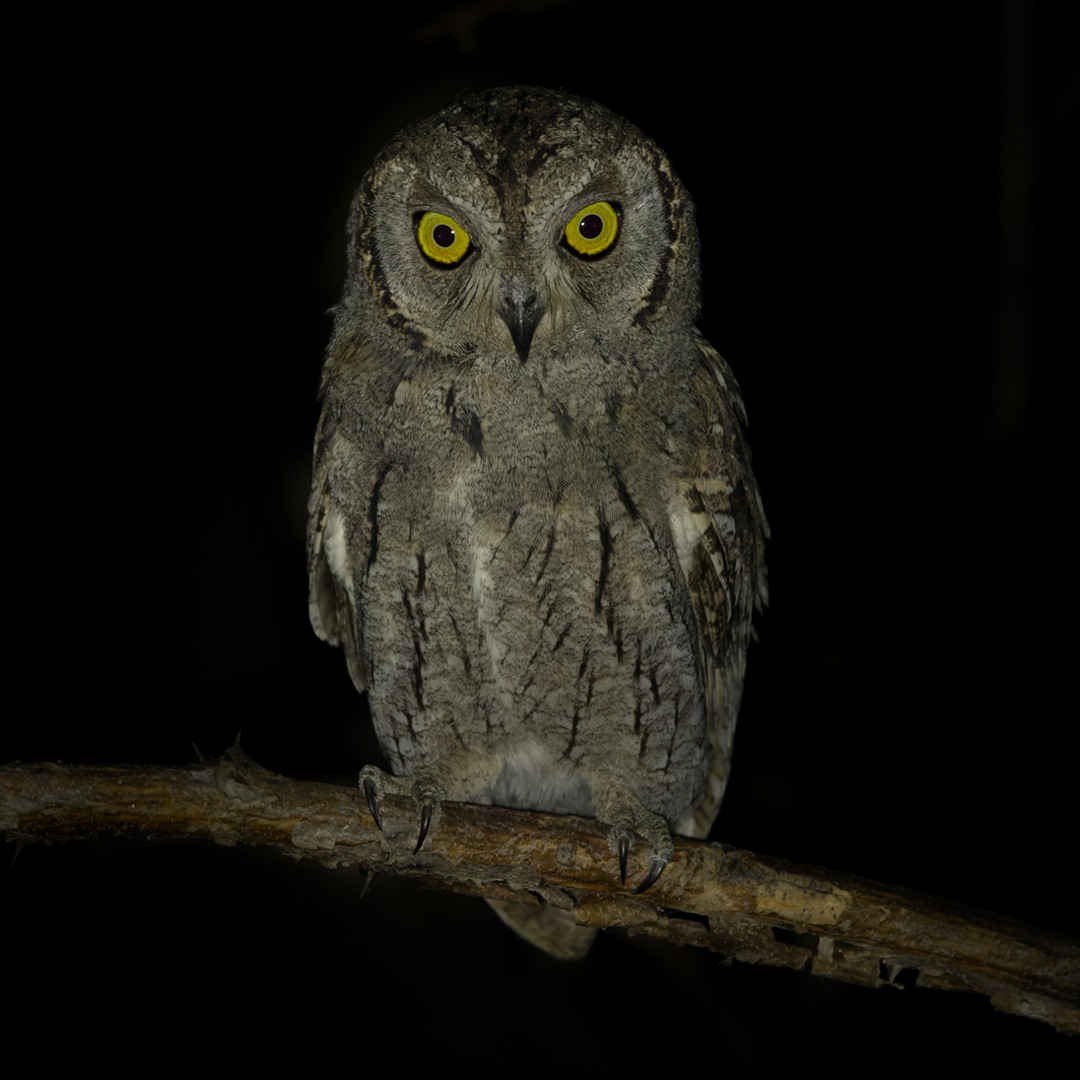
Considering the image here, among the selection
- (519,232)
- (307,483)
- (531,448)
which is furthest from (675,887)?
(307,483)

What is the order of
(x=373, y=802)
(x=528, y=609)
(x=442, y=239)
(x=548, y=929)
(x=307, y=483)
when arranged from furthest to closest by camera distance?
(x=307, y=483)
(x=548, y=929)
(x=528, y=609)
(x=442, y=239)
(x=373, y=802)

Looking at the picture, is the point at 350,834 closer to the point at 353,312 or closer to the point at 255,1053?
the point at 353,312

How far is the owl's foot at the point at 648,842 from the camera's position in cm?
186

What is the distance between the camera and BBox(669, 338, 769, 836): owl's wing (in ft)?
6.63

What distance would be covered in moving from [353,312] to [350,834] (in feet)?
3.51

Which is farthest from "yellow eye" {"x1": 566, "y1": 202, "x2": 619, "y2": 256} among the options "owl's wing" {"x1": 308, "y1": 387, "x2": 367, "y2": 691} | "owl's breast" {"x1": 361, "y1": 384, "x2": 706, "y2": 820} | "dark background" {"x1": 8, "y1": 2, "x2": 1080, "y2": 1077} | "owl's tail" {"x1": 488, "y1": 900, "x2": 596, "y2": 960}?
"dark background" {"x1": 8, "y1": 2, "x2": 1080, "y2": 1077}

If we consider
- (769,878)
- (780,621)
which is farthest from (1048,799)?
(769,878)

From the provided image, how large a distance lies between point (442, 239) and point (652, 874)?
1235 millimetres

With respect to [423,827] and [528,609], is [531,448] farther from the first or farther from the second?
[423,827]

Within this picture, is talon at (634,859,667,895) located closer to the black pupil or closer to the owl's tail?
the owl's tail

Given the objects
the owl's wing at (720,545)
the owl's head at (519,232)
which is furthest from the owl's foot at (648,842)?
the owl's head at (519,232)

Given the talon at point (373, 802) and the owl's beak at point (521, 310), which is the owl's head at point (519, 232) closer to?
the owl's beak at point (521, 310)

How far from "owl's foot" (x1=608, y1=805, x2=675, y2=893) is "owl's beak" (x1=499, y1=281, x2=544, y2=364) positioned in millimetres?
914

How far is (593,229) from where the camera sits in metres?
1.85
